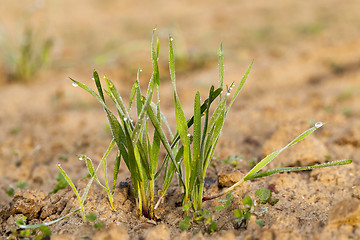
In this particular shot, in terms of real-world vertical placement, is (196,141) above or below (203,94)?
above

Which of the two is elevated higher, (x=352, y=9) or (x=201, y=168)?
(x=352, y=9)

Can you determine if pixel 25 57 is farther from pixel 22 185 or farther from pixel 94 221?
pixel 94 221

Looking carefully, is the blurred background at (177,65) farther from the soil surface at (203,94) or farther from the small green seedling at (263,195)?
the small green seedling at (263,195)

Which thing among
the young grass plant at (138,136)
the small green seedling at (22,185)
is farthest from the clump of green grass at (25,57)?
the young grass plant at (138,136)

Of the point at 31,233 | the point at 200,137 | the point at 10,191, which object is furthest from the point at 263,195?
the point at 10,191

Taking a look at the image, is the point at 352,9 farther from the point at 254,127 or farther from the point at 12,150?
the point at 12,150

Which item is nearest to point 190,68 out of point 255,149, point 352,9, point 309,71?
point 309,71
